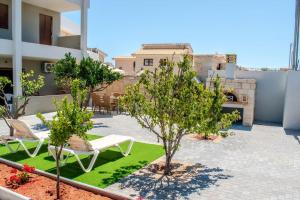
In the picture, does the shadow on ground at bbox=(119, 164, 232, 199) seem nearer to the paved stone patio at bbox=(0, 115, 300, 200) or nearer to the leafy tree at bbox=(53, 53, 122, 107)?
the paved stone patio at bbox=(0, 115, 300, 200)

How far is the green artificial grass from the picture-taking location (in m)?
7.99

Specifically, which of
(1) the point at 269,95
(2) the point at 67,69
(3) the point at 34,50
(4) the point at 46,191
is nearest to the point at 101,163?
(4) the point at 46,191

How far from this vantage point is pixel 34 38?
74.7 feet

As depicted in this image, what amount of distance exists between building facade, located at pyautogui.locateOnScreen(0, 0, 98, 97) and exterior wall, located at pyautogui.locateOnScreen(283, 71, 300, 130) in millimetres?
14839

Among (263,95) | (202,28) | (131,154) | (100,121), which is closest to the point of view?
(131,154)

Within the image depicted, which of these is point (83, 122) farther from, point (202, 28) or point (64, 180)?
point (202, 28)

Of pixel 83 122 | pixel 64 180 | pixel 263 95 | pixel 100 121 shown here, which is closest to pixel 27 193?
pixel 64 180

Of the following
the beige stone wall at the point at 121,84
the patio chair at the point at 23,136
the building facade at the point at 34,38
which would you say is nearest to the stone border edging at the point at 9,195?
the patio chair at the point at 23,136

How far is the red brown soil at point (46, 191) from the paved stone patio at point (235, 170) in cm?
68

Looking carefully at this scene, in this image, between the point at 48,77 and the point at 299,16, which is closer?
the point at 299,16

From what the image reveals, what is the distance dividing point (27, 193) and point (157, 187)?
305cm

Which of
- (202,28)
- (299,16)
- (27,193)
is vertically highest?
(202,28)

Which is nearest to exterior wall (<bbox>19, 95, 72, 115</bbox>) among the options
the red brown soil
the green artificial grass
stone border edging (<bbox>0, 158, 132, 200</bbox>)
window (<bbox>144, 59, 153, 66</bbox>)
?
the green artificial grass

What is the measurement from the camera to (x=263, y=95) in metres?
19.1
